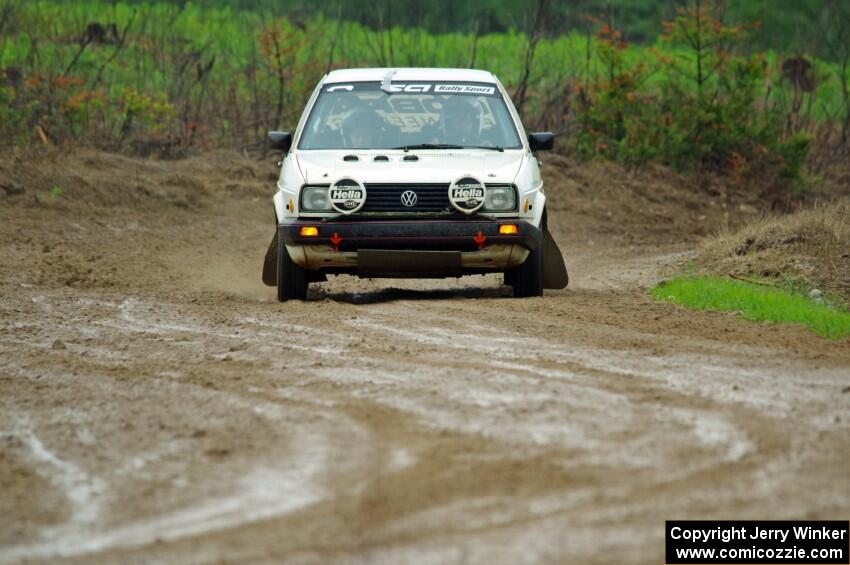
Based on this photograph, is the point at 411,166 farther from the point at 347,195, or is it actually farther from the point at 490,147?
the point at 490,147

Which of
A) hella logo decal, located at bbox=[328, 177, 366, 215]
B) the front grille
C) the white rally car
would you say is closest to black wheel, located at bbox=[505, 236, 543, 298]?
the white rally car

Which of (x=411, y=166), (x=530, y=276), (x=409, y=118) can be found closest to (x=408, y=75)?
(x=409, y=118)

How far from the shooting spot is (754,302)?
400 inches

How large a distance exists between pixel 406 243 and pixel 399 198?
339mm

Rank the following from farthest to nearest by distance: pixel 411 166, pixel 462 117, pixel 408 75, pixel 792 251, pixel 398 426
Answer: pixel 792 251 → pixel 408 75 → pixel 462 117 → pixel 411 166 → pixel 398 426

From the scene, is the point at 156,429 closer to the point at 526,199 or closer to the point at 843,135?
the point at 526,199

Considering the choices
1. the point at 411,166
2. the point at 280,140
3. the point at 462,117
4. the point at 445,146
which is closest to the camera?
the point at 411,166

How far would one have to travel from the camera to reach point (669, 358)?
7.33 m

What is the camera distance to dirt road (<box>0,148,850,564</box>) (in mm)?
4316

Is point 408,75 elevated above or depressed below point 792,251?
above

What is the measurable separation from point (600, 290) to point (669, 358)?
4.56m

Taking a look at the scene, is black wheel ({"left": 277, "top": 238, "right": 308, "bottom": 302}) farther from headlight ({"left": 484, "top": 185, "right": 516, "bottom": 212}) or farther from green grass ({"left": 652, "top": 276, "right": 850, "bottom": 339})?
green grass ({"left": 652, "top": 276, "right": 850, "bottom": 339})

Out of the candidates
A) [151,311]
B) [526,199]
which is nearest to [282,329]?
[151,311]

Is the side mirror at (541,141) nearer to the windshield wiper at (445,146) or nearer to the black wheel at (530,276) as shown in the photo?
the windshield wiper at (445,146)
